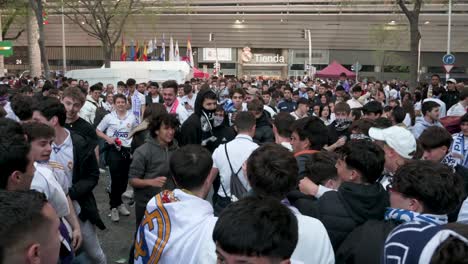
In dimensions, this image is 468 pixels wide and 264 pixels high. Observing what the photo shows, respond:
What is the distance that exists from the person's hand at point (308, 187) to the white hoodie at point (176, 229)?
742mm

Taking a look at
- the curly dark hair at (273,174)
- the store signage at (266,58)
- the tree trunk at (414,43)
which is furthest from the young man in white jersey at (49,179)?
the store signage at (266,58)

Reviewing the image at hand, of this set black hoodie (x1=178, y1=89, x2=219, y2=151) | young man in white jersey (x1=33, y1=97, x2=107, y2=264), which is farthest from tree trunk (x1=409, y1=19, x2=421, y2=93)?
young man in white jersey (x1=33, y1=97, x2=107, y2=264)

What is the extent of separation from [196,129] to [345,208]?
4.17m

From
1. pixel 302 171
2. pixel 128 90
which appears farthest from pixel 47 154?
pixel 128 90

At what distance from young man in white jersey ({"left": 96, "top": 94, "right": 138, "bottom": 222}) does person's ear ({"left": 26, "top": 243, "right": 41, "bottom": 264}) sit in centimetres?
605

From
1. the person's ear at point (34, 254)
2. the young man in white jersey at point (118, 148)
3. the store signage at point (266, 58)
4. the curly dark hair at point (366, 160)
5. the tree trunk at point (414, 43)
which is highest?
the store signage at point (266, 58)

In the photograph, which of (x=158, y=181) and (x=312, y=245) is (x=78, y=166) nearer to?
(x=158, y=181)

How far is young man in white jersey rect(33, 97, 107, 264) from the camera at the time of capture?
14.8ft

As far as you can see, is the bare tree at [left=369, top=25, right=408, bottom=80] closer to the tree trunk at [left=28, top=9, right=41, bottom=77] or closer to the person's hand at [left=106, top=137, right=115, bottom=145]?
the tree trunk at [left=28, top=9, right=41, bottom=77]

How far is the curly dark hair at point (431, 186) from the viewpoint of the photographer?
8.63 feet

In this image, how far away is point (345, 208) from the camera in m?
3.10

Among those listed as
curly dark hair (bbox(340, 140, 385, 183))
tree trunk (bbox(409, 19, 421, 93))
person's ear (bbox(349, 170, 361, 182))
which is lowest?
person's ear (bbox(349, 170, 361, 182))

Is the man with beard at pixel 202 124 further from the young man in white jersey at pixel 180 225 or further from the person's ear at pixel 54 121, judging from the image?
the young man in white jersey at pixel 180 225

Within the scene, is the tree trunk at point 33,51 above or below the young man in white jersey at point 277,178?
above
